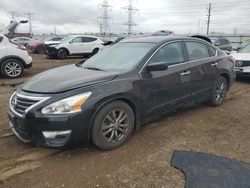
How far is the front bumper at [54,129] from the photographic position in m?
3.38

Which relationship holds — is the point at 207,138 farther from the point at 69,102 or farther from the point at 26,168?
Answer: the point at 26,168

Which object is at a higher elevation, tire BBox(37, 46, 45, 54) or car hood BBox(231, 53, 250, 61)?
car hood BBox(231, 53, 250, 61)

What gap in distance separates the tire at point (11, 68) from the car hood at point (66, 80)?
6312 millimetres

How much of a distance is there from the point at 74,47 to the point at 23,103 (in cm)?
1559

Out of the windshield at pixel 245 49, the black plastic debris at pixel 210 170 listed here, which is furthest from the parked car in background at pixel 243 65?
the black plastic debris at pixel 210 170

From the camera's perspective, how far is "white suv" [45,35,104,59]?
18.3 meters

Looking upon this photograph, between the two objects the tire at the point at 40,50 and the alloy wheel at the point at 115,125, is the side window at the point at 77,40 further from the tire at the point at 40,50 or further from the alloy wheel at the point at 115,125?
the alloy wheel at the point at 115,125

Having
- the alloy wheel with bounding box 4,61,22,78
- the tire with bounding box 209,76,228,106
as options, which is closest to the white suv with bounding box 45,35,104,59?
the alloy wheel with bounding box 4,61,22,78

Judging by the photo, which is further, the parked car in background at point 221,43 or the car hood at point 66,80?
the parked car in background at point 221,43

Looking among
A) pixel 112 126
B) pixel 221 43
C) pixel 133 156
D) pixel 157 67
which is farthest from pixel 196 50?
pixel 221 43

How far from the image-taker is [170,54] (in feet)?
15.7

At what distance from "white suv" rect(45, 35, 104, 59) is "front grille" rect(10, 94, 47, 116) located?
49.2 ft

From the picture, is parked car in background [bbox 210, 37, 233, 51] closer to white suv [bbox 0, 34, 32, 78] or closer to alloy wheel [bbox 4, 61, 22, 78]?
white suv [bbox 0, 34, 32, 78]

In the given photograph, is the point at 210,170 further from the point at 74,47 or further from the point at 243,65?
the point at 74,47
